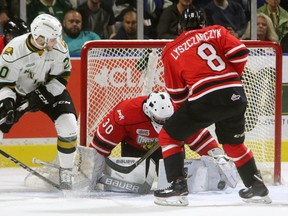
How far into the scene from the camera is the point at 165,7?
6699 mm

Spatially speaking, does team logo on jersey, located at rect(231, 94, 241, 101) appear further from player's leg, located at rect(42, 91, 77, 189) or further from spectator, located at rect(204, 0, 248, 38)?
spectator, located at rect(204, 0, 248, 38)

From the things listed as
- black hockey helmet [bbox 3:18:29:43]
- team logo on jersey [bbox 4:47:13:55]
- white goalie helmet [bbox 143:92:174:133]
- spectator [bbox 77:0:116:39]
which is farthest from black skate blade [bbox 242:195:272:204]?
spectator [bbox 77:0:116:39]

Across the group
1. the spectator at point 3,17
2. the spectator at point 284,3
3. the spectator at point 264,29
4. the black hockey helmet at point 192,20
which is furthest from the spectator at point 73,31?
the black hockey helmet at point 192,20

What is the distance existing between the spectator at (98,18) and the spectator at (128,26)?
7 centimetres

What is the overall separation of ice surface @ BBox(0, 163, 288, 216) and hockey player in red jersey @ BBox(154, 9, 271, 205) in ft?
0.40

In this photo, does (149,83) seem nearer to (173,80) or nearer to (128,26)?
(173,80)

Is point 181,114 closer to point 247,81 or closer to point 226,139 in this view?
point 226,139

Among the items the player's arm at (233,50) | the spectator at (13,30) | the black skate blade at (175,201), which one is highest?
the player's arm at (233,50)

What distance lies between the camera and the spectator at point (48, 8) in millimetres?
6367

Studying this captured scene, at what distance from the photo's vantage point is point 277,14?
6961 mm

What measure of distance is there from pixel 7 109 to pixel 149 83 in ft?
2.91

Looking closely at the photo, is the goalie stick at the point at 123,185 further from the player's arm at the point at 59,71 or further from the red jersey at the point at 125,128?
the player's arm at the point at 59,71

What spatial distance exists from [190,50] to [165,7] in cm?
246

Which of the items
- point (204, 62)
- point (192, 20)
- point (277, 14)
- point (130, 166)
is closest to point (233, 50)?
point (204, 62)
